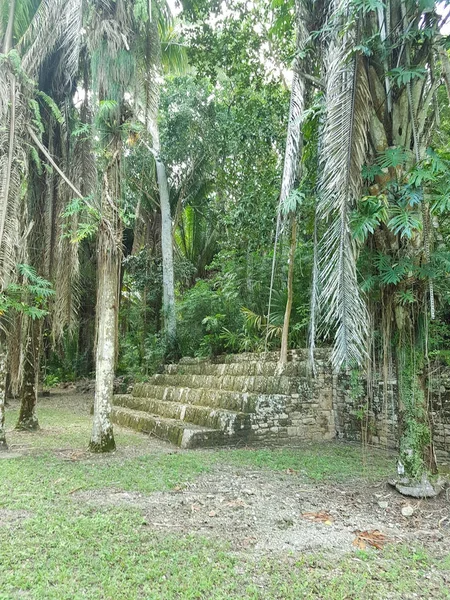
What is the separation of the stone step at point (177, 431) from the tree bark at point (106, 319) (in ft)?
3.58

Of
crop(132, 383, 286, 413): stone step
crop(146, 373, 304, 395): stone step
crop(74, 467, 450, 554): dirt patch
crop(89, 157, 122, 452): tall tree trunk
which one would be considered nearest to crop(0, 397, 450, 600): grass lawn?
crop(74, 467, 450, 554): dirt patch

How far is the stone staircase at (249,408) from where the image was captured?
6.84 metres

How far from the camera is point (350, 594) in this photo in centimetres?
256

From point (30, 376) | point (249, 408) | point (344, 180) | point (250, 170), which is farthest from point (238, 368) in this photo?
point (344, 180)

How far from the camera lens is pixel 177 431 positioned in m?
7.05

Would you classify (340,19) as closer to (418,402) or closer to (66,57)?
(418,402)

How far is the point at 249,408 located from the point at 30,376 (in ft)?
12.1

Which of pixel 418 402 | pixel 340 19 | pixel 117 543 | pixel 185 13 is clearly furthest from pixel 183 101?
pixel 117 543

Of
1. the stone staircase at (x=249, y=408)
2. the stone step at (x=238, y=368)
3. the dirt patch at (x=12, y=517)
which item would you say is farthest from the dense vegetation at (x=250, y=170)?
the dirt patch at (x=12, y=517)

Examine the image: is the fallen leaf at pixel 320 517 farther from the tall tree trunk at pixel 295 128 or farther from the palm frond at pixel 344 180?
the tall tree trunk at pixel 295 128

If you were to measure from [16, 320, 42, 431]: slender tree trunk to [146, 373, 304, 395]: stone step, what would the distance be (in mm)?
3036

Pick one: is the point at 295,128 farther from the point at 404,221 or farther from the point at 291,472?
the point at 291,472

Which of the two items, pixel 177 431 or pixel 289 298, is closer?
pixel 289 298

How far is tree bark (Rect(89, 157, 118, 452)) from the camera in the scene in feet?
19.9
